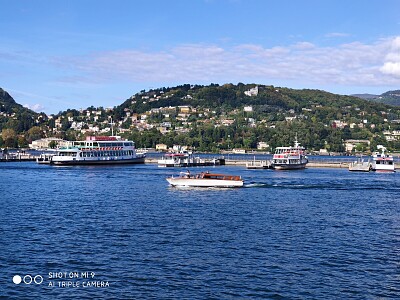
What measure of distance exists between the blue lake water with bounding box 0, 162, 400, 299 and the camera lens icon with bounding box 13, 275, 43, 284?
0.44ft

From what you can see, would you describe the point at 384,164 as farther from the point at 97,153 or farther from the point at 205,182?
the point at 97,153

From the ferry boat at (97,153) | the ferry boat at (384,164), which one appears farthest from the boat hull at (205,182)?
the ferry boat at (97,153)

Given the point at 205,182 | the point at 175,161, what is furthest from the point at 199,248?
the point at 175,161

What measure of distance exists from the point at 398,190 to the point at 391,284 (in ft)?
170

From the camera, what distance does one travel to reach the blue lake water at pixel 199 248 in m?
26.7

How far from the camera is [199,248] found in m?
34.7

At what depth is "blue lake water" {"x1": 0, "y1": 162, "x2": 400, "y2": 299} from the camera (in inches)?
1051

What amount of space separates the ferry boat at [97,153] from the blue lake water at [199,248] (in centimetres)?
7244

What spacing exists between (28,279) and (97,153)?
113 meters

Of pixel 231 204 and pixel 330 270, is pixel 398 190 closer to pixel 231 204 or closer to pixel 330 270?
pixel 231 204

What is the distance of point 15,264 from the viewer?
3022 centimetres

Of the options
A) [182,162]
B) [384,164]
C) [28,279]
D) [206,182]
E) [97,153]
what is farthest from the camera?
[97,153]

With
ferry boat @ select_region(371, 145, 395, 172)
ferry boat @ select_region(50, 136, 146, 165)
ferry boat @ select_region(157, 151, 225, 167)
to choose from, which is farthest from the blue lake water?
ferry boat @ select_region(157, 151, 225, 167)

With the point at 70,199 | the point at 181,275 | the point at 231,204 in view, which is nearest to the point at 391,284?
the point at 181,275
